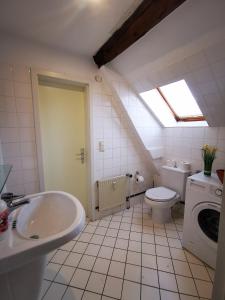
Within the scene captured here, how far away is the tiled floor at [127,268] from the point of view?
1236mm

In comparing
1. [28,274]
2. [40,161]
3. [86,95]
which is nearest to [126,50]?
[86,95]

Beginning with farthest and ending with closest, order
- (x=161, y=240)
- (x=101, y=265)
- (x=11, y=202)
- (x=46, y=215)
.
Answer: (x=161, y=240) < (x=101, y=265) < (x=46, y=215) < (x=11, y=202)

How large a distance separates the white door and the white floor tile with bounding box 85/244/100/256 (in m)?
0.72

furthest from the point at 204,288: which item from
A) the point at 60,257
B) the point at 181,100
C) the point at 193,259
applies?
the point at 181,100

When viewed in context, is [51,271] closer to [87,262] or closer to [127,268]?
[87,262]

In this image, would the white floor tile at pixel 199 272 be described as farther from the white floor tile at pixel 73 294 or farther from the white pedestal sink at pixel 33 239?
the white pedestal sink at pixel 33 239

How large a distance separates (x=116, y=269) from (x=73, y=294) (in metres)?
0.42

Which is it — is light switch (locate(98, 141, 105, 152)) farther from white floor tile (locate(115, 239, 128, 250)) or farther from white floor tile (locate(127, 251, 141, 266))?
white floor tile (locate(127, 251, 141, 266))

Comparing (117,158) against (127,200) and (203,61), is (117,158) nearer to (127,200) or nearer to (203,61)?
(127,200)

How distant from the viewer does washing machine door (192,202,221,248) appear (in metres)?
1.41

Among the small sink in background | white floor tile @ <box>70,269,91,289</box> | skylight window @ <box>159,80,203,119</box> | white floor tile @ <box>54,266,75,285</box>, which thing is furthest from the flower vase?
white floor tile @ <box>54,266,75,285</box>

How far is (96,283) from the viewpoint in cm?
131

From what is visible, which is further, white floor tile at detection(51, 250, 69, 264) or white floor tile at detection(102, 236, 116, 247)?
white floor tile at detection(102, 236, 116, 247)

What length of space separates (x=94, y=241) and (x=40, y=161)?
1.14m
